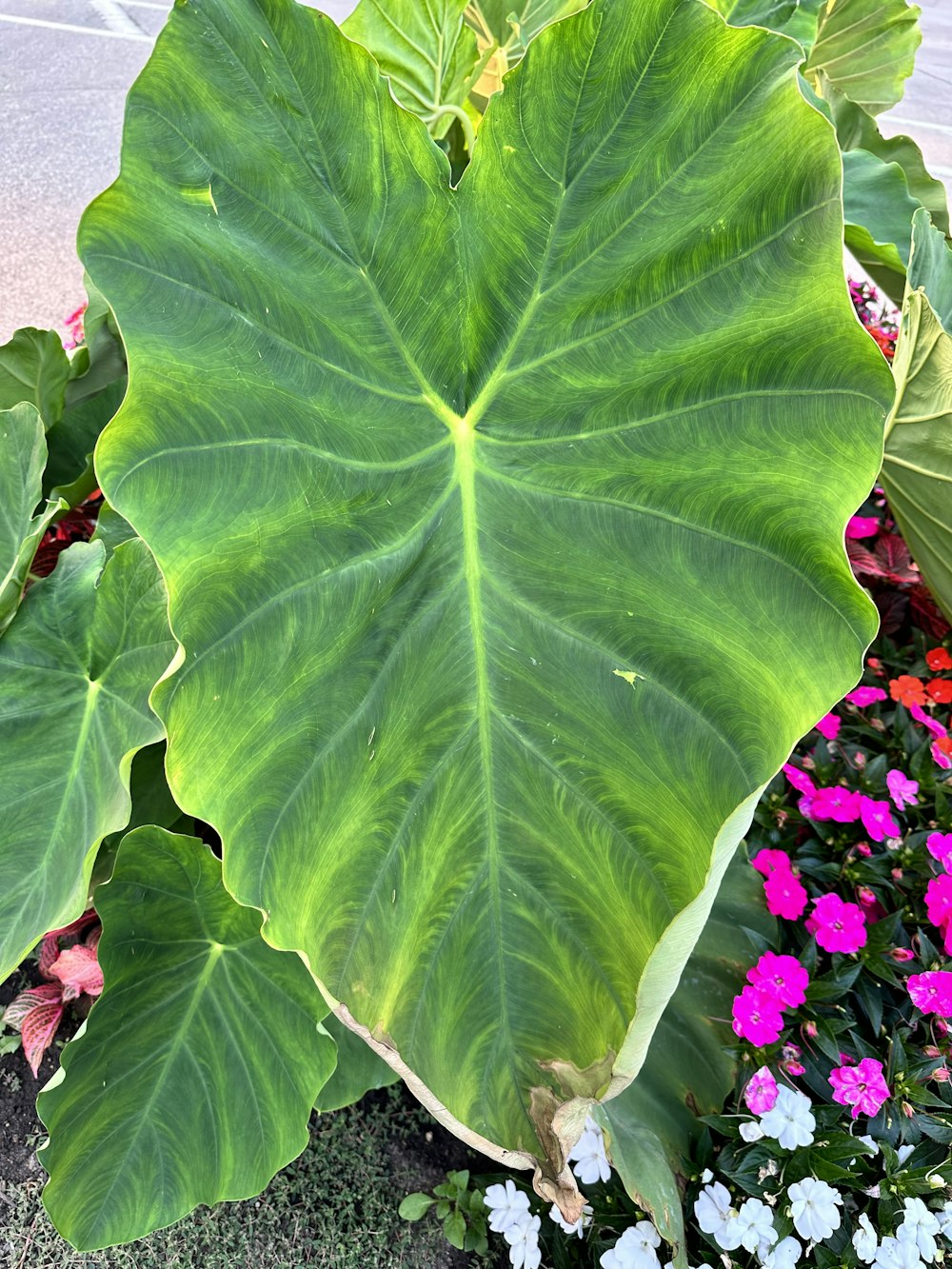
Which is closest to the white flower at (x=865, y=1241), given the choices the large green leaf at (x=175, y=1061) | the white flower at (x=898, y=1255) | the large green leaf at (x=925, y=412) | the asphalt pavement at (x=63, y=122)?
the white flower at (x=898, y=1255)

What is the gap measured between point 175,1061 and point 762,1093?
0.64m

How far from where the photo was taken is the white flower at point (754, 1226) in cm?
97

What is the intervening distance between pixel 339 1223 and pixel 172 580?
101cm

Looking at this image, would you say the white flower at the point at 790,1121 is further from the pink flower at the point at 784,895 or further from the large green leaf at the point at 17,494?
the large green leaf at the point at 17,494

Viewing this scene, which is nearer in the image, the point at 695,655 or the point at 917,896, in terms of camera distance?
the point at 695,655

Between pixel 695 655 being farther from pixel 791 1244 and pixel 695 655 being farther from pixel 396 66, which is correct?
pixel 396 66

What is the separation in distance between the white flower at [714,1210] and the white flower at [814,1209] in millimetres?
72

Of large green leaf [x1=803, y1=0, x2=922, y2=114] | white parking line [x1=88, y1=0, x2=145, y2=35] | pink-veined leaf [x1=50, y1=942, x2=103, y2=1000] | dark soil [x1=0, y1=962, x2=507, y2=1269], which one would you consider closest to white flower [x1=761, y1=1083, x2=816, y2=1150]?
dark soil [x1=0, y1=962, x2=507, y2=1269]

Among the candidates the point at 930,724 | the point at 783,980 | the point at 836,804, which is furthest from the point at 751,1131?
the point at 930,724

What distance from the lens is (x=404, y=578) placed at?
763mm

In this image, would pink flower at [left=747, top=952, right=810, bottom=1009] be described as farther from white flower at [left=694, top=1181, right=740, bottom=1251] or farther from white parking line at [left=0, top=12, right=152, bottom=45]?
white parking line at [left=0, top=12, right=152, bottom=45]

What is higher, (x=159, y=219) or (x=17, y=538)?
(x=159, y=219)

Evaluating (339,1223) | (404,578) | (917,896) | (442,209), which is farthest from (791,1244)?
(442,209)

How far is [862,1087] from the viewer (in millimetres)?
1013
